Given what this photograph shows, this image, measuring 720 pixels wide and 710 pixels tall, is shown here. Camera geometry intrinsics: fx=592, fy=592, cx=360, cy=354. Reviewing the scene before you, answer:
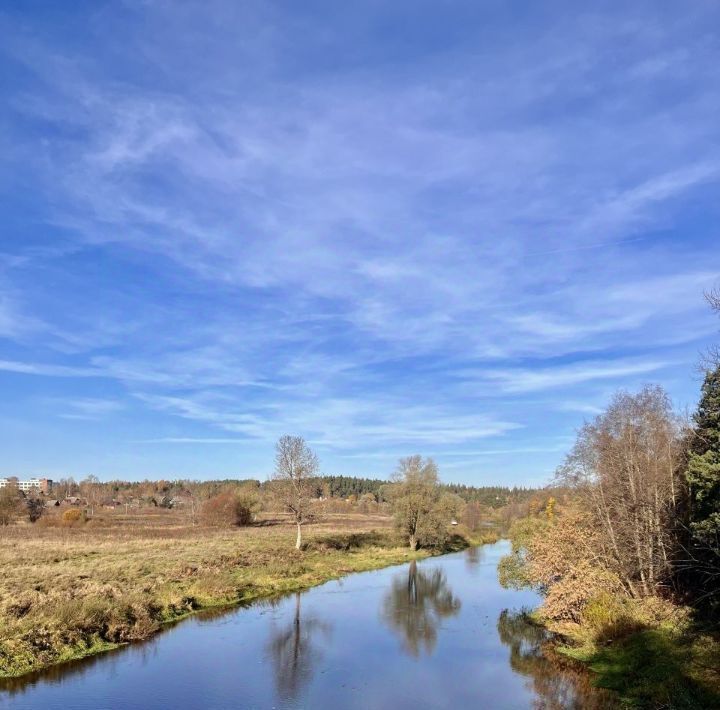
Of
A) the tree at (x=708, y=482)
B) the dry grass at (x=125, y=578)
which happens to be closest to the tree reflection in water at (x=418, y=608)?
the dry grass at (x=125, y=578)

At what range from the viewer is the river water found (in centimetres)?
1928

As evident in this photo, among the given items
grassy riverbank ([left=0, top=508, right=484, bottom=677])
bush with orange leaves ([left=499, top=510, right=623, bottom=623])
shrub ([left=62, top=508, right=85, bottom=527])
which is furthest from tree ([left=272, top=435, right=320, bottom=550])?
shrub ([left=62, top=508, right=85, bottom=527])

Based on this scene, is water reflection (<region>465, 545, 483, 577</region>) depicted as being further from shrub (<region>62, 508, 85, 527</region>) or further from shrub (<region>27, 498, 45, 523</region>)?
shrub (<region>27, 498, 45, 523</region>)

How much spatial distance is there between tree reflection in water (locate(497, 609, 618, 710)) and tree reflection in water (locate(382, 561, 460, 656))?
382cm

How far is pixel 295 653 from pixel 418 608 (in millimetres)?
13636

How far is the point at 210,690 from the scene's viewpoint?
65.8ft

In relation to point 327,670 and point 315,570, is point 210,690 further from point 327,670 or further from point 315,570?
point 315,570

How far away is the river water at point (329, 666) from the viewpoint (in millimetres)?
19281

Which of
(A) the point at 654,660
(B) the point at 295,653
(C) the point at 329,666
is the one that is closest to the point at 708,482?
(A) the point at 654,660

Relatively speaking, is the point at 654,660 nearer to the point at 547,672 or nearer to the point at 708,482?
the point at 547,672

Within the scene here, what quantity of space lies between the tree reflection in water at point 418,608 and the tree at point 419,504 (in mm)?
16407

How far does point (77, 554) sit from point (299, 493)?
1899cm

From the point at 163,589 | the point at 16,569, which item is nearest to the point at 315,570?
the point at 163,589

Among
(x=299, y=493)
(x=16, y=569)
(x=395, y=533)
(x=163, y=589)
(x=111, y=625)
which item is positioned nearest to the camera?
(x=111, y=625)
